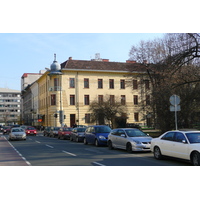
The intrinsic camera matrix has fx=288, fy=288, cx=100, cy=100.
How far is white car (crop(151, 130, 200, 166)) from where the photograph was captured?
11406 mm

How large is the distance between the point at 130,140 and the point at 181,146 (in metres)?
5.09

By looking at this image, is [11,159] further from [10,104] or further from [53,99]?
[10,104]

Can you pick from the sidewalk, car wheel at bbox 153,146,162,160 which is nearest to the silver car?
car wheel at bbox 153,146,162,160

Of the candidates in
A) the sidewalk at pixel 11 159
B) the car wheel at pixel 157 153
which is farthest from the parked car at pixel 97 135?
the car wheel at pixel 157 153

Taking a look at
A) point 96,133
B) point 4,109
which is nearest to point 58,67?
point 96,133

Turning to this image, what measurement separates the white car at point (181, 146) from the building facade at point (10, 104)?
139546 mm

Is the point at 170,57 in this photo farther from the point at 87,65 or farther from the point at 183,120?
the point at 87,65

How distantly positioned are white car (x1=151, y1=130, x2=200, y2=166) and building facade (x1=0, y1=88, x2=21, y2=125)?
140 metres

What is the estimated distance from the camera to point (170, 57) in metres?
21.9

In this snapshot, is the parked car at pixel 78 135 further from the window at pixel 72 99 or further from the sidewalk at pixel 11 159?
the window at pixel 72 99

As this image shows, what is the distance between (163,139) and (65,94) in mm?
46370

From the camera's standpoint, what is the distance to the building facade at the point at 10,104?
146500 millimetres

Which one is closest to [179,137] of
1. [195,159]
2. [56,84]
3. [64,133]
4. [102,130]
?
[195,159]

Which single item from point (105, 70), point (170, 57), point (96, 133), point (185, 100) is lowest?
point (96, 133)
